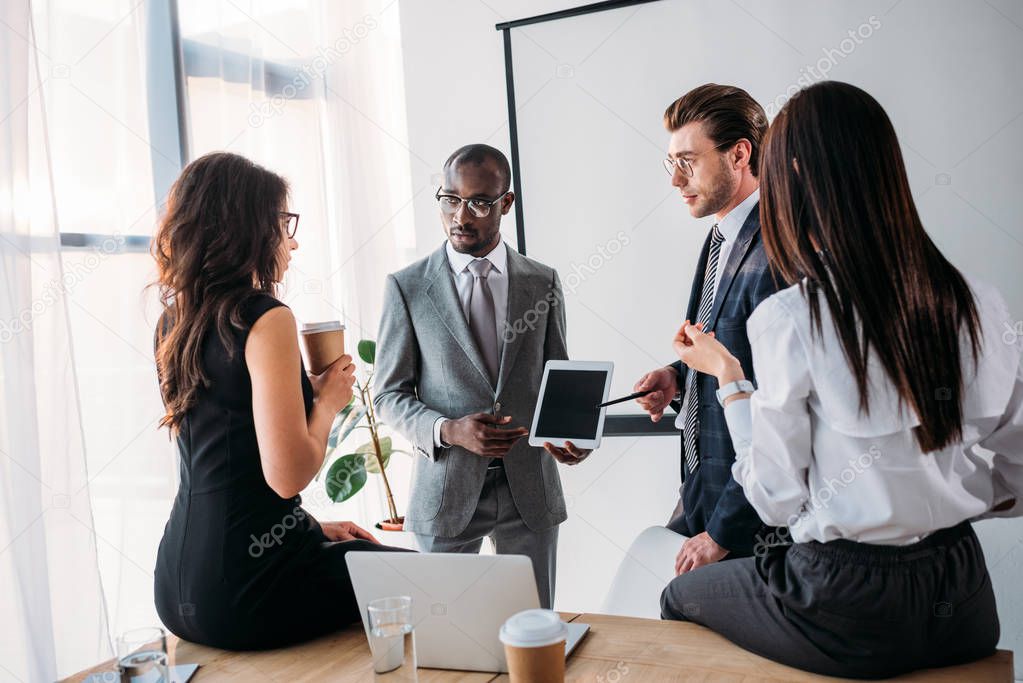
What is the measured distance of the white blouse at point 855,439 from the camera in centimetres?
133

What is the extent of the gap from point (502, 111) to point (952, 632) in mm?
Result: 2896

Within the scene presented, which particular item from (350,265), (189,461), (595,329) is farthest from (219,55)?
(189,461)

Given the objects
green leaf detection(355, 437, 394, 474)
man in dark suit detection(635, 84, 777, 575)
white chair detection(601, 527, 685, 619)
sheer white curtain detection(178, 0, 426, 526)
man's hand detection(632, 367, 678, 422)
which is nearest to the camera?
man in dark suit detection(635, 84, 777, 575)

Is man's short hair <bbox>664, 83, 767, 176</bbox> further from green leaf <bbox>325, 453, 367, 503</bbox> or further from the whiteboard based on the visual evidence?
green leaf <bbox>325, 453, 367, 503</bbox>

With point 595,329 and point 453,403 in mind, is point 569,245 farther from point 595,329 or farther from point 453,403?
point 453,403

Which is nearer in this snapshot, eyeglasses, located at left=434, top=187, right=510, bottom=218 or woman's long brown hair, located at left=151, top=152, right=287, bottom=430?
woman's long brown hair, located at left=151, top=152, right=287, bottom=430

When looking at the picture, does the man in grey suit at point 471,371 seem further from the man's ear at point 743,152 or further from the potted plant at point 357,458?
the potted plant at point 357,458

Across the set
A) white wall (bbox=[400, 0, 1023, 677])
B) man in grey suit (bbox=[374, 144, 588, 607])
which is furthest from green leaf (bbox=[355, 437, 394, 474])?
man in grey suit (bbox=[374, 144, 588, 607])

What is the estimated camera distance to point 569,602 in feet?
12.4

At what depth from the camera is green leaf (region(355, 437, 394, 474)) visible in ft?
12.2

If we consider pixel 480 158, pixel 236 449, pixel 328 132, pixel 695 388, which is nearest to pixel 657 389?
pixel 695 388

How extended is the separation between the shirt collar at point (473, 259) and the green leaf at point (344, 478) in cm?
139

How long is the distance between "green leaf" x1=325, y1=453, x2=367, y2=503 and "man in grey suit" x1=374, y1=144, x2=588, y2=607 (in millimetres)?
1141

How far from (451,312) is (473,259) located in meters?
0.19
